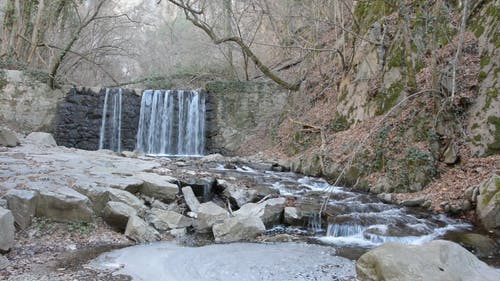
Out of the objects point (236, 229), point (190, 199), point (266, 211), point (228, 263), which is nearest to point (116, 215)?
point (190, 199)

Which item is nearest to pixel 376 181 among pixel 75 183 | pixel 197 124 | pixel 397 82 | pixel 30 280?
pixel 397 82

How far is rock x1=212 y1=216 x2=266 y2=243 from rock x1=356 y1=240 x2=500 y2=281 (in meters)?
2.00

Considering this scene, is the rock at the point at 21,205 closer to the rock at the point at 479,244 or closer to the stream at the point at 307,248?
the stream at the point at 307,248

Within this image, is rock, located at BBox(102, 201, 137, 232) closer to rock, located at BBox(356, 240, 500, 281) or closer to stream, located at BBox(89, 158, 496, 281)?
stream, located at BBox(89, 158, 496, 281)

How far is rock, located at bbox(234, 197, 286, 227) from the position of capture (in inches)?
256

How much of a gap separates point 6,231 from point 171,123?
1125 cm

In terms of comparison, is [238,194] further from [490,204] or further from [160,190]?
[490,204]

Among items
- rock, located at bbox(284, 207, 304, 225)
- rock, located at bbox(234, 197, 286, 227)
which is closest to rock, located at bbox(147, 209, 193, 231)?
rock, located at bbox(234, 197, 286, 227)

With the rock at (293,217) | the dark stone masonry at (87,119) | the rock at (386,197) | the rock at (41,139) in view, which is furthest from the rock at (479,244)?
the dark stone masonry at (87,119)

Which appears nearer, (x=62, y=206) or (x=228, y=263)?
(x=228, y=263)

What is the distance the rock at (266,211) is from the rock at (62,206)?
2.28m

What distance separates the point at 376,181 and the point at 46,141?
9291 mm

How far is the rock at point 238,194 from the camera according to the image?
7312 mm

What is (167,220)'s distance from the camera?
20.1 ft
